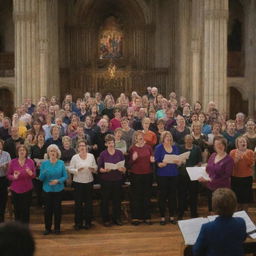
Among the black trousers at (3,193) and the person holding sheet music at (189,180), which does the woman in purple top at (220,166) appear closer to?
the person holding sheet music at (189,180)

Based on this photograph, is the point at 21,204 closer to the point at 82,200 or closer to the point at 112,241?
the point at 82,200

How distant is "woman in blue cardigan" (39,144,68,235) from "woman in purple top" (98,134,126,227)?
2.33 ft

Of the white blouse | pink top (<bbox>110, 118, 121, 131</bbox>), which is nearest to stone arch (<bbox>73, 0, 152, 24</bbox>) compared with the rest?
pink top (<bbox>110, 118, 121, 131</bbox>)

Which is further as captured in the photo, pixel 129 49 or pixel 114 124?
pixel 129 49

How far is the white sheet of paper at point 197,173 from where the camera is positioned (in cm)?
775

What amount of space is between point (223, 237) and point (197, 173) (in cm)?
404

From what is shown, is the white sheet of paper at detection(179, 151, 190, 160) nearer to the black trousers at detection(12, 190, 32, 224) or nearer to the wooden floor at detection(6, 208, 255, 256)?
the wooden floor at detection(6, 208, 255, 256)

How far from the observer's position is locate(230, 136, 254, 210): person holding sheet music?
785 cm

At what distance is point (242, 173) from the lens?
8016 millimetres

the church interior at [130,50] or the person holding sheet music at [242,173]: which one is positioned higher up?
the church interior at [130,50]

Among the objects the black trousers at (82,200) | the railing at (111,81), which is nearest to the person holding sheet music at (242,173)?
the black trousers at (82,200)

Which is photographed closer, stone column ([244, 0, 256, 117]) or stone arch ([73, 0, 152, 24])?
stone column ([244, 0, 256, 117])

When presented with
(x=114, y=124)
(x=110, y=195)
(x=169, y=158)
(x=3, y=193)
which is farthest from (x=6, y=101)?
(x=169, y=158)

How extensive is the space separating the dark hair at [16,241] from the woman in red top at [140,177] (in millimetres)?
5939
